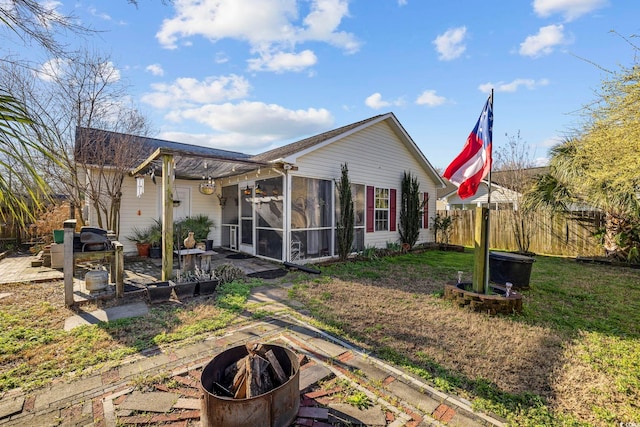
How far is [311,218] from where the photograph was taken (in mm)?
8133

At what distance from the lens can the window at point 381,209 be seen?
9.82 m

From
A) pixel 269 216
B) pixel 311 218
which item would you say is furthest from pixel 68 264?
pixel 311 218

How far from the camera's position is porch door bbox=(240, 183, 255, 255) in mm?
8898

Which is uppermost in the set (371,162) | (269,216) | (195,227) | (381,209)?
(371,162)

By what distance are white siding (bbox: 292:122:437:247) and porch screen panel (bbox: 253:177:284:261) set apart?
0.85 meters

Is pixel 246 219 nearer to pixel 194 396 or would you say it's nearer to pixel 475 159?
pixel 475 159

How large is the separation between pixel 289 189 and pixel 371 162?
3.44 metres

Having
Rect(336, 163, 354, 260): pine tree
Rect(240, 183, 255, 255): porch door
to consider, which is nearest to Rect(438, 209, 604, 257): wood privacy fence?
Rect(336, 163, 354, 260): pine tree

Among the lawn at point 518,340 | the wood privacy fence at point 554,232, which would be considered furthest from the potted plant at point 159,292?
the wood privacy fence at point 554,232

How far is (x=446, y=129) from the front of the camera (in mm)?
11016

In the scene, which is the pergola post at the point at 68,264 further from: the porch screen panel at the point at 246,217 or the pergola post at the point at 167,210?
the porch screen panel at the point at 246,217

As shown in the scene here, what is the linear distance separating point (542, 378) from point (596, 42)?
13.9 ft

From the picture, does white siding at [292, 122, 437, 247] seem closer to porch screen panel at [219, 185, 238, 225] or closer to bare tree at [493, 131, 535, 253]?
porch screen panel at [219, 185, 238, 225]

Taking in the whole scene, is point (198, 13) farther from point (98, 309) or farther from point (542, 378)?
point (542, 378)
